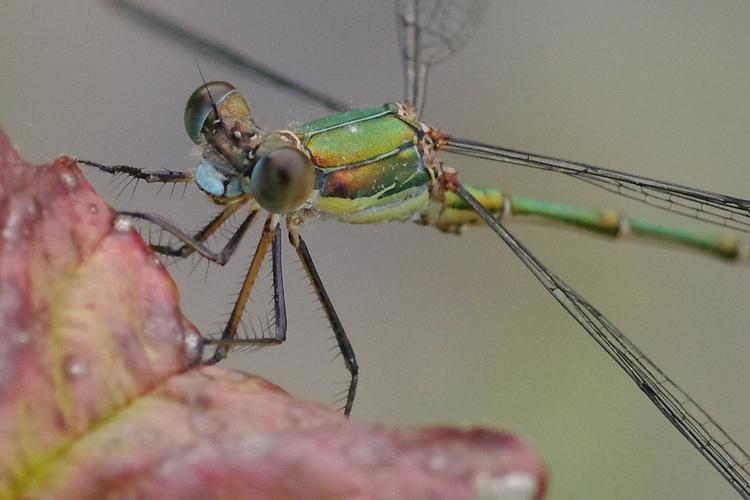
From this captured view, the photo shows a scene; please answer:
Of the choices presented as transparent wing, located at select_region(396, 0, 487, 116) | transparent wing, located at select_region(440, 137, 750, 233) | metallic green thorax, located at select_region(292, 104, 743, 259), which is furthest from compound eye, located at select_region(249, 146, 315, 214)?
transparent wing, located at select_region(396, 0, 487, 116)

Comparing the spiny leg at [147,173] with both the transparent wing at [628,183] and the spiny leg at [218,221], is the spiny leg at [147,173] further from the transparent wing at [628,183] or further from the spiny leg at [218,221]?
the transparent wing at [628,183]

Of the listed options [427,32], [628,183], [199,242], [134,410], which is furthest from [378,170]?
[134,410]

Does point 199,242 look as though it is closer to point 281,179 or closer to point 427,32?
point 281,179

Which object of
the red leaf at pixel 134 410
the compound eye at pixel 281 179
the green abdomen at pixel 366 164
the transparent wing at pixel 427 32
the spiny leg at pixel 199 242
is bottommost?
the red leaf at pixel 134 410

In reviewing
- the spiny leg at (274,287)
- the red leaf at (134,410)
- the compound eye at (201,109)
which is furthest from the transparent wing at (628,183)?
the red leaf at (134,410)

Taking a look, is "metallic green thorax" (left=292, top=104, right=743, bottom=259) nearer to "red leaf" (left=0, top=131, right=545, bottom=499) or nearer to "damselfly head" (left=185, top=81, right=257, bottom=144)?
"damselfly head" (left=185, top=81, right=257, bottom=144)

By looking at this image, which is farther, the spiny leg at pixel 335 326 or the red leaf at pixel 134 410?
the spiny leg at pixel 335 326

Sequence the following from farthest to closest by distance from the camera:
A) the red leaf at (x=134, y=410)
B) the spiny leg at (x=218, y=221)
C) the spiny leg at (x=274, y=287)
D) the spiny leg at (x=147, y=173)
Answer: the spiny leg at (x=218, y=221)
the spiny leg at (x=274, y=287)
the spiny leg at (x=147, y=173)
the red leaf at (x=134, y=410)

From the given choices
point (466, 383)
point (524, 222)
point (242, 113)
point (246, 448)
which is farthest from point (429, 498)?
point (466, 383)
